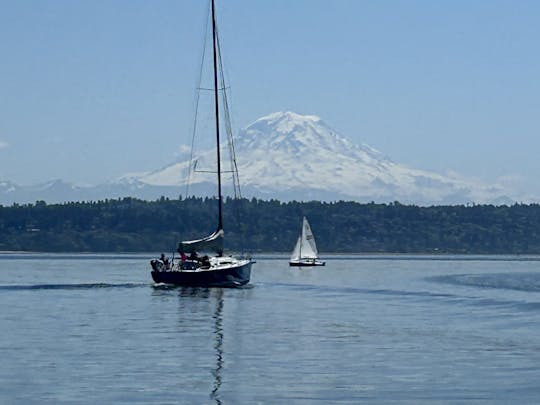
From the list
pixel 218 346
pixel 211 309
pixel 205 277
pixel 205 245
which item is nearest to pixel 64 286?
pixel 205 245

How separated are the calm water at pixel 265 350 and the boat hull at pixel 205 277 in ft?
19.6

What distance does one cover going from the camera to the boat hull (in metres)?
103

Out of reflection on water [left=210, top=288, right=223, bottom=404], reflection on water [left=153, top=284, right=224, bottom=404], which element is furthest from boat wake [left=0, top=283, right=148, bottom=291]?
reflection on water [left=210, top=288, right=223, bottom=404]

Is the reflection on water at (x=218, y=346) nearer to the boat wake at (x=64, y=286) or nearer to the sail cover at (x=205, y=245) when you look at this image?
the sail cover at (x=205, y=245)

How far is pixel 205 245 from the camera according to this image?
106188 millimetres

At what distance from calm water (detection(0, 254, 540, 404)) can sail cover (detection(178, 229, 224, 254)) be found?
906 centimetres

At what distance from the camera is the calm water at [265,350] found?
42.1 metres

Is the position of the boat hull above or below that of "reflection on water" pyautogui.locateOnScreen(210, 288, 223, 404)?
above

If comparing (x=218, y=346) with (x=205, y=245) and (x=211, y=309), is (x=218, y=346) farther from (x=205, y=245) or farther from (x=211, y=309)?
(x=205, y=245)

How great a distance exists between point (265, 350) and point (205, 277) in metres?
48.5

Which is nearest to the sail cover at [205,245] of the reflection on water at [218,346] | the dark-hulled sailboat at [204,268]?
the dark-hulled sailboat at [204,268]

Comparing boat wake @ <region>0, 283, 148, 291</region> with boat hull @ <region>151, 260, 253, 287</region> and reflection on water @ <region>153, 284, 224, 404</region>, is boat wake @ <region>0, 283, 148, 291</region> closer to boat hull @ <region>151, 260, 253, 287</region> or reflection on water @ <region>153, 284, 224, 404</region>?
reflection on water @ <region>153, 284, 224, 404</region>

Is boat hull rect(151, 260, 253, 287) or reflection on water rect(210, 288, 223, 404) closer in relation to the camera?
reflection on water rect(210, 288, 223, 404)

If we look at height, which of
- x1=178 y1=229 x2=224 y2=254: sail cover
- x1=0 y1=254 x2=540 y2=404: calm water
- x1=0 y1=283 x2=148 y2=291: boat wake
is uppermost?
x1=178 y1=229 x2=224 y2=254: sail cover
